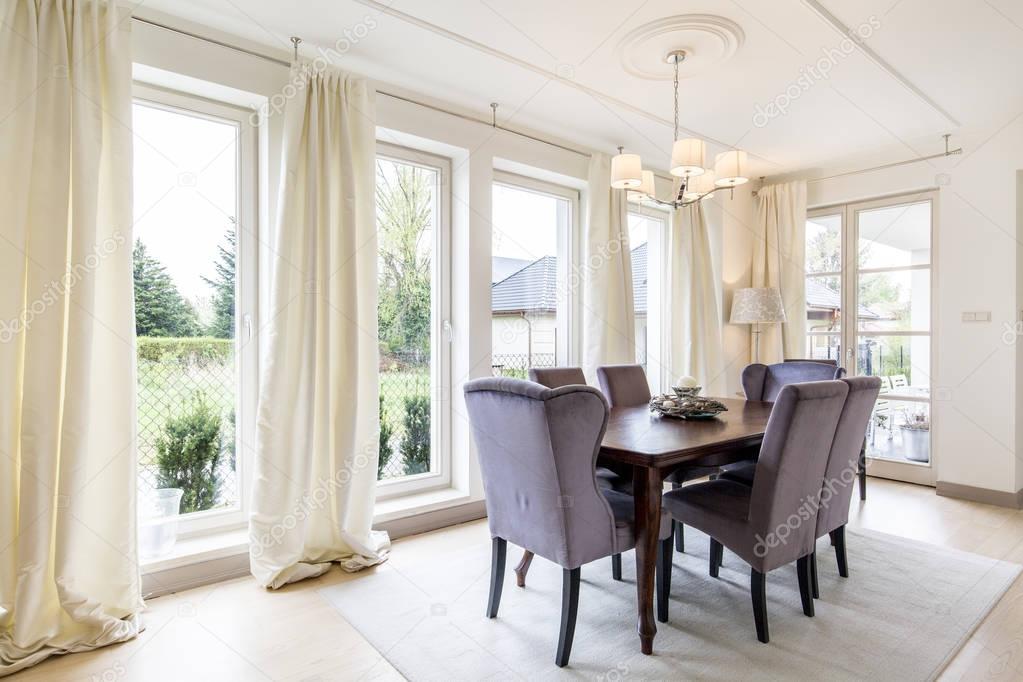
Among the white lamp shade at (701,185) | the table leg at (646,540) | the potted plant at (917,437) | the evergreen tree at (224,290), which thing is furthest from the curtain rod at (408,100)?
the potted plant at (917,437)

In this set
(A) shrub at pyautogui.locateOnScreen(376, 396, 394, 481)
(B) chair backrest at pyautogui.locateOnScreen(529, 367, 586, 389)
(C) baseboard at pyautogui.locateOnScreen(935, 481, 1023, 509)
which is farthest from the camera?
(C) baseboard at pyautogui.locateOnScreen(935, 481, 1023, 509)

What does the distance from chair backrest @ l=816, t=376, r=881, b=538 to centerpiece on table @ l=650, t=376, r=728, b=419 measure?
1.81 feet

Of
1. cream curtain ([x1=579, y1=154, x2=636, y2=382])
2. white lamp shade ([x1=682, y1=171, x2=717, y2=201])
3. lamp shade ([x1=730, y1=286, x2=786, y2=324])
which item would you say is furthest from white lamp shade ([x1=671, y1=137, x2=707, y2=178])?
lamp shade ([x1=730, y1=286, x2=786, y2=324])

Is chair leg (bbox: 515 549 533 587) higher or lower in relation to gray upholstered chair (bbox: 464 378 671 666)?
lower

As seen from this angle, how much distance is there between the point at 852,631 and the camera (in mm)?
2133

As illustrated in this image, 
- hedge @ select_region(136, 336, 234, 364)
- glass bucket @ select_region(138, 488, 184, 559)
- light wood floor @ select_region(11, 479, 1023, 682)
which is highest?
hedge @ select_region(136, 336, 234, 364)

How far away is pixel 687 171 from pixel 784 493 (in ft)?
4.63

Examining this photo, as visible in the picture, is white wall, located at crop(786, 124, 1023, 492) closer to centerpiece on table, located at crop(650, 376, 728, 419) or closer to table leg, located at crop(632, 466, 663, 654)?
centerpiece on table, located at crop(650, 376, 728, 419)

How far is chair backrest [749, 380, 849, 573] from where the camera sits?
77.4 inches

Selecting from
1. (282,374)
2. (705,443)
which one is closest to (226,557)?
(282,374)

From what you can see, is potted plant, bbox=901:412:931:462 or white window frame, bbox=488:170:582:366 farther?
potted plant, bbox=901:412:931:462

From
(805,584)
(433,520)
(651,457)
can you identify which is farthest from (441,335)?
(805,584)

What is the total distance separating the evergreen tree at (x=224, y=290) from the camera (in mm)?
2746

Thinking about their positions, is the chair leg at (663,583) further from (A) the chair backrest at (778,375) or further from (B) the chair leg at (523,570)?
(A) the chair backrest at (778,375)
